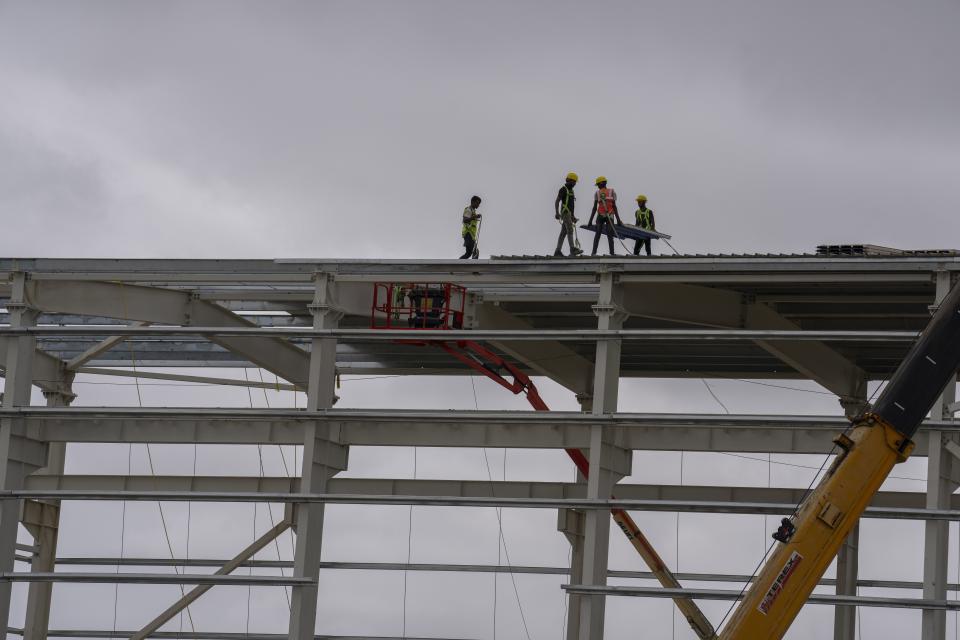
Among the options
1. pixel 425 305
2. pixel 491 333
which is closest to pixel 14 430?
pixel 425 305

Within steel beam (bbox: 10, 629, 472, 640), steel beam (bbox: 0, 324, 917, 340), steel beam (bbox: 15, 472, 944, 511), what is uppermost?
steel beam (bbox: 0, 324, 917, 340)

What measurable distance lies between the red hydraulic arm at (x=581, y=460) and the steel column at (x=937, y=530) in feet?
21.7

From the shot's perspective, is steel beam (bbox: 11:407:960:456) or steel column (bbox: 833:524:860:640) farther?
steel column (bbox: 833:524:860:640)

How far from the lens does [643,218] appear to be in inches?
1437

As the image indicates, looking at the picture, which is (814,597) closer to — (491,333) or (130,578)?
(491,333)

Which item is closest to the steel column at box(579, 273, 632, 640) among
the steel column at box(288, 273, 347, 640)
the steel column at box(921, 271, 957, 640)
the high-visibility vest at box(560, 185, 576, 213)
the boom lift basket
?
the high-visibility vest at box(560, 185, 576, 213)

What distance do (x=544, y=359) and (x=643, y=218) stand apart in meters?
5.57

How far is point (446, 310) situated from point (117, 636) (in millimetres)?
22055

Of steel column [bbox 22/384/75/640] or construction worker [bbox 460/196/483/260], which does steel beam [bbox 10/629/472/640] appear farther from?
construction worker [bbox 460/196/483/260]

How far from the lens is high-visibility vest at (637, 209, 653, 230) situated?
36438 mm

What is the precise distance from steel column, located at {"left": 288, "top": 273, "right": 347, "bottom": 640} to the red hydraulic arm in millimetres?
2618

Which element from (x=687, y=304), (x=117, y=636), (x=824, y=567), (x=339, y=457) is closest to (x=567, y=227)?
(x=687, y=304)

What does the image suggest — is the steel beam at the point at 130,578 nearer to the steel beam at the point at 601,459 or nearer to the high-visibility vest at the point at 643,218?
the steel beam at the point at 601,459

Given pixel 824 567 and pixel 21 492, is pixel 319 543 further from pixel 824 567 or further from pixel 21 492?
Answer: pixel 824 567
